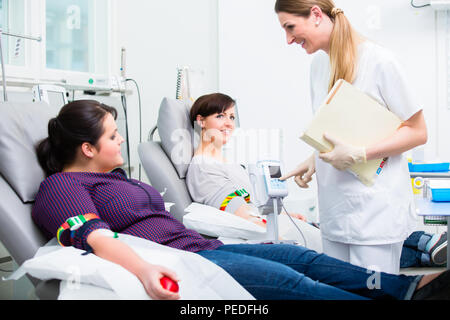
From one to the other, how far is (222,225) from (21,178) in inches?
29.8

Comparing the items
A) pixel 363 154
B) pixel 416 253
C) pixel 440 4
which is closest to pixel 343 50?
pixel 363 154

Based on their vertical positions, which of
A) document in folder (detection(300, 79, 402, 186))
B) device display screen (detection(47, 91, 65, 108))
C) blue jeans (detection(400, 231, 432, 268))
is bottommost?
blue jeans (detection(400, 231, 432, 268))

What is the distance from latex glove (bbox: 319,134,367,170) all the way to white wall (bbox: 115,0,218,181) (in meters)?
1.93

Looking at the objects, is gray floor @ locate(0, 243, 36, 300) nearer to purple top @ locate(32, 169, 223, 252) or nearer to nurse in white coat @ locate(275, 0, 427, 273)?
purple top @ locate(32, 169, 223, 252)

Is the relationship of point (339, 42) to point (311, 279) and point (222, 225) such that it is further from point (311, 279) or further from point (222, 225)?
point (222, 225)

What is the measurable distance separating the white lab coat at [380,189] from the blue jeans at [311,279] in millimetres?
174

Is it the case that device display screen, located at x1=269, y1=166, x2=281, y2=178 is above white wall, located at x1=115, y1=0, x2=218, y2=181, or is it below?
below

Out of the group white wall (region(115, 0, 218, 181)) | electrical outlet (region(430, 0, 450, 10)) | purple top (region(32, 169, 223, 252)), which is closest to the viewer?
purple top (region(32, 169, 223, 252))

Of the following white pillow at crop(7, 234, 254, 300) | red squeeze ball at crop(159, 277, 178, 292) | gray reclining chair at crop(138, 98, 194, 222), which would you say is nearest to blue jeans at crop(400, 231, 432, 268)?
gray reclining chair at crop(138, 98, 194, 222)

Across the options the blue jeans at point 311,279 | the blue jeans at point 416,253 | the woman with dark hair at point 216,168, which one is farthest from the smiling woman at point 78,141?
the blue jeans at point 416,253

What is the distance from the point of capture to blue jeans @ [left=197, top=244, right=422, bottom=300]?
1124mm

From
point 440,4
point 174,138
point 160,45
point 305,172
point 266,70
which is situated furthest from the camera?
point 266,70

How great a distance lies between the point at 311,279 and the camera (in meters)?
1.19

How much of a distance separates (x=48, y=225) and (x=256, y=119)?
2.50 m
